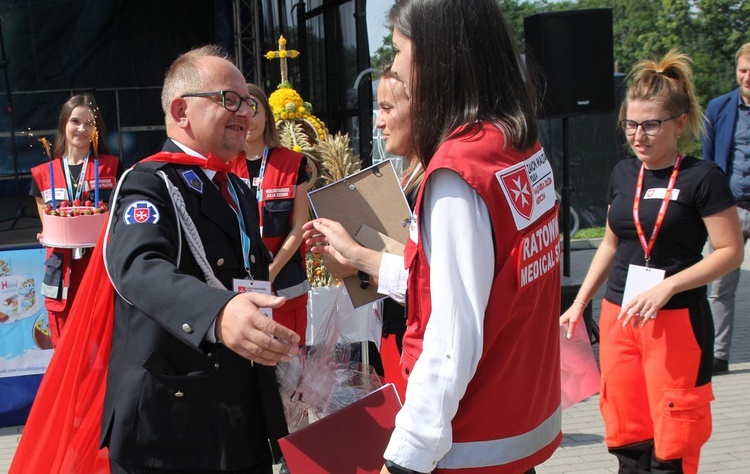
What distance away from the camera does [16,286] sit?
522 centimetres

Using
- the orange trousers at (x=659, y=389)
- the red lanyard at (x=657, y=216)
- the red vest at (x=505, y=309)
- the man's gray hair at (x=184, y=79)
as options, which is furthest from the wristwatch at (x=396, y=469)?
the red lanyard at (x=657, y=216)

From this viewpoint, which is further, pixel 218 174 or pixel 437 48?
pixel 218 174

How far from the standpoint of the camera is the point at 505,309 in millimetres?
1688

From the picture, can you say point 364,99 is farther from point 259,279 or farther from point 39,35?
point 39,35

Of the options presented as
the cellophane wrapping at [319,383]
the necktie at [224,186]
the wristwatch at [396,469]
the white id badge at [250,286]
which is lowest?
the cellophane wrapping at [319,383]

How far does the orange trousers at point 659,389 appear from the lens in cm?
310

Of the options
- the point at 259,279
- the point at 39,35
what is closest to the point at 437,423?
the point at 259,279

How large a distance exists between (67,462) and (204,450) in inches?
15.6

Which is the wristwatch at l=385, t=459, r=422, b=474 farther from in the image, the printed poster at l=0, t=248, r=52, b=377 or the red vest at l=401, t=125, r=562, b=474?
the printed poster at l=0, t=248, r=52, b=377

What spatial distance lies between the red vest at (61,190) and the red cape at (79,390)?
2.71 metres

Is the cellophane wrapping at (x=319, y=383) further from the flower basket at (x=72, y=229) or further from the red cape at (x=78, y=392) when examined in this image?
the flower basket at (x=72, y=229)

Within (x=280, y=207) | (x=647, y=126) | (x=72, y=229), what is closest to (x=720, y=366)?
(x=647, y=126)

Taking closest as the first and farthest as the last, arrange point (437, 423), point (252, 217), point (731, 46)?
point (437, 423)
point (252, 217)
point (731, 46)

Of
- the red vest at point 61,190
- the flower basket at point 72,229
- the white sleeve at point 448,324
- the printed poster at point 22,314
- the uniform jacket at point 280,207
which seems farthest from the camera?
the printed poster at point 22,314
